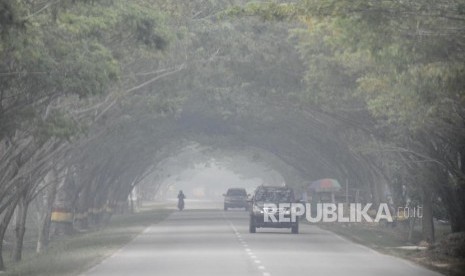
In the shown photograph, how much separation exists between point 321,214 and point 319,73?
27513mm

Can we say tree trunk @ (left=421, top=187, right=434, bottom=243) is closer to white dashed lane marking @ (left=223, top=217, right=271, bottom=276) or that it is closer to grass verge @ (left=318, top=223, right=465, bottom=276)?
grass verge @ (left=318, top=223, right=465, bottom=276)

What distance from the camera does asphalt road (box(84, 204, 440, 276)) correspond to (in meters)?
28.9

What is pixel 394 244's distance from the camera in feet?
148

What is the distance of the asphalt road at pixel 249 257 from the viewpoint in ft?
94.7

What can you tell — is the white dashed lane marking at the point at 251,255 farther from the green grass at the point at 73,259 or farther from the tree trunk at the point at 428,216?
the tree trunk at the point at 428,216

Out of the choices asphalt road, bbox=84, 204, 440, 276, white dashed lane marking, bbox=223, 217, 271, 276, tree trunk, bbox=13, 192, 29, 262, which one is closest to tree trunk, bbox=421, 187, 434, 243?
asphalt road, bbox=84, 204, 440, 276

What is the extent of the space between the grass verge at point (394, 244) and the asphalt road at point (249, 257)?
59 cm

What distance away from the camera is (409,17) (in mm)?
25719

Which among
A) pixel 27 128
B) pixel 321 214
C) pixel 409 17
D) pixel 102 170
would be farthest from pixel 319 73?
pixel 102 170

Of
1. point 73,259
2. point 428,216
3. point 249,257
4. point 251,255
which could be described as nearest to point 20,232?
point 73,259

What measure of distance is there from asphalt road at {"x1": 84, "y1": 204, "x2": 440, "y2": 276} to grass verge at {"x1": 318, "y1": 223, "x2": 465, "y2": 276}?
23.1 inches

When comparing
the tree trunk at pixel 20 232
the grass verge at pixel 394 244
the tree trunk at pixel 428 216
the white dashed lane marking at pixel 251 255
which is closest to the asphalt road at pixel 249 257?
the white dashed lane marking at pixel 251 255

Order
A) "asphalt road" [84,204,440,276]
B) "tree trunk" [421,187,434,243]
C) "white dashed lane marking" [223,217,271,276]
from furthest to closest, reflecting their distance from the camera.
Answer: "tree trunk" [421,187,434,243] → "white dashed lane marking" [223,217,271,276] → "asphalt road" [84,204,440,276]

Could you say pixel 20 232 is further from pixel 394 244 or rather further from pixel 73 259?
pixel 394 244
